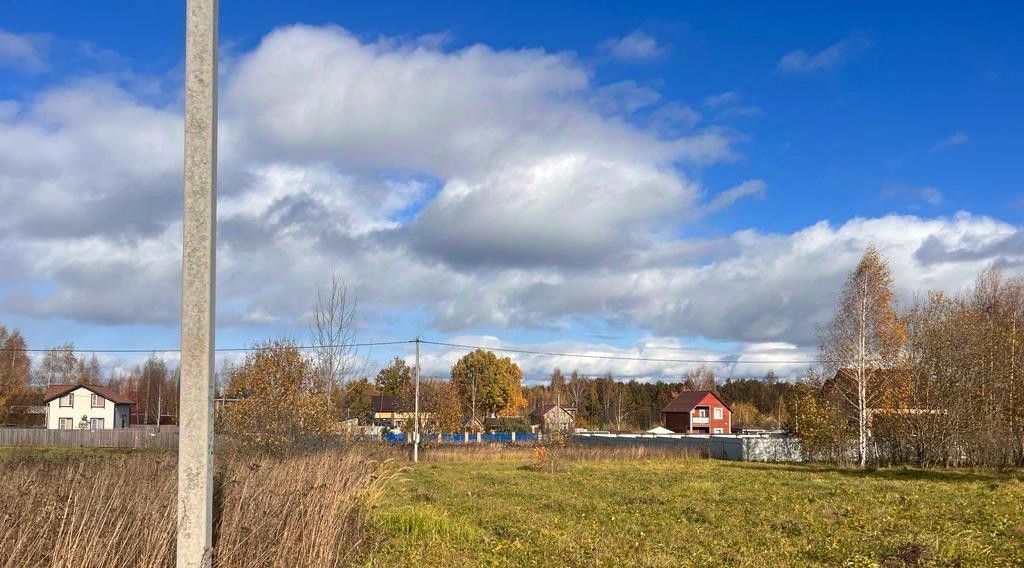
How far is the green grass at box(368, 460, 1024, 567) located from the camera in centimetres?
Answer: 955

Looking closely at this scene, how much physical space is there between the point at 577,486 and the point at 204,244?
17567 millimetres

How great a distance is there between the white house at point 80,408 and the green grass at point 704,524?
59.3 m

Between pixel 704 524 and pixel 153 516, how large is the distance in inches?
356

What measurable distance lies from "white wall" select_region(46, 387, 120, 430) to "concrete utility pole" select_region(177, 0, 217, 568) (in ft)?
242

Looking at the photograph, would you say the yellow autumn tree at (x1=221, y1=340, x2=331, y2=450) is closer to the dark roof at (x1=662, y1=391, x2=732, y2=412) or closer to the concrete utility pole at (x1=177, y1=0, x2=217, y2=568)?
the concrete utility pole at (x1=177, y1=0, x2=217, y2=568)

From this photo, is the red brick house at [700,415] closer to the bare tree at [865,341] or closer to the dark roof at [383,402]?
Answer: the dark roof at [383,402]

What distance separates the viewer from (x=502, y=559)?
380 inches

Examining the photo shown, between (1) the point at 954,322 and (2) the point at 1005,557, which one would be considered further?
(1) the point at 954,322

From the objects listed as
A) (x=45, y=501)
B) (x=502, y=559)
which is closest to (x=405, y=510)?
(x=502, y=559)

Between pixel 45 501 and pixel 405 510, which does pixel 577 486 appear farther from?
pixel 45 501

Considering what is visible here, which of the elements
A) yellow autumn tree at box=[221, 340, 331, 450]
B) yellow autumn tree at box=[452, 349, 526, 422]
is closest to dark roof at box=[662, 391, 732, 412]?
yellow autumn tree at box=[452, 349, 526, 422]

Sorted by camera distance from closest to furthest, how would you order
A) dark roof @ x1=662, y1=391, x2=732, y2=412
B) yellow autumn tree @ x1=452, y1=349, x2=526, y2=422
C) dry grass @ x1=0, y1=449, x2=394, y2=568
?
dry grass @ x1=0, y1=449, x2=394, y2=568, dark roof @ x1=662, y1=391, x2=732, y2=412, yellow autumn tree @ x1=452, y1=349, x2=526, y2=422

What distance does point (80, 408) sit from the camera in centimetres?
6950

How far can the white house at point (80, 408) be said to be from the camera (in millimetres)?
68688
